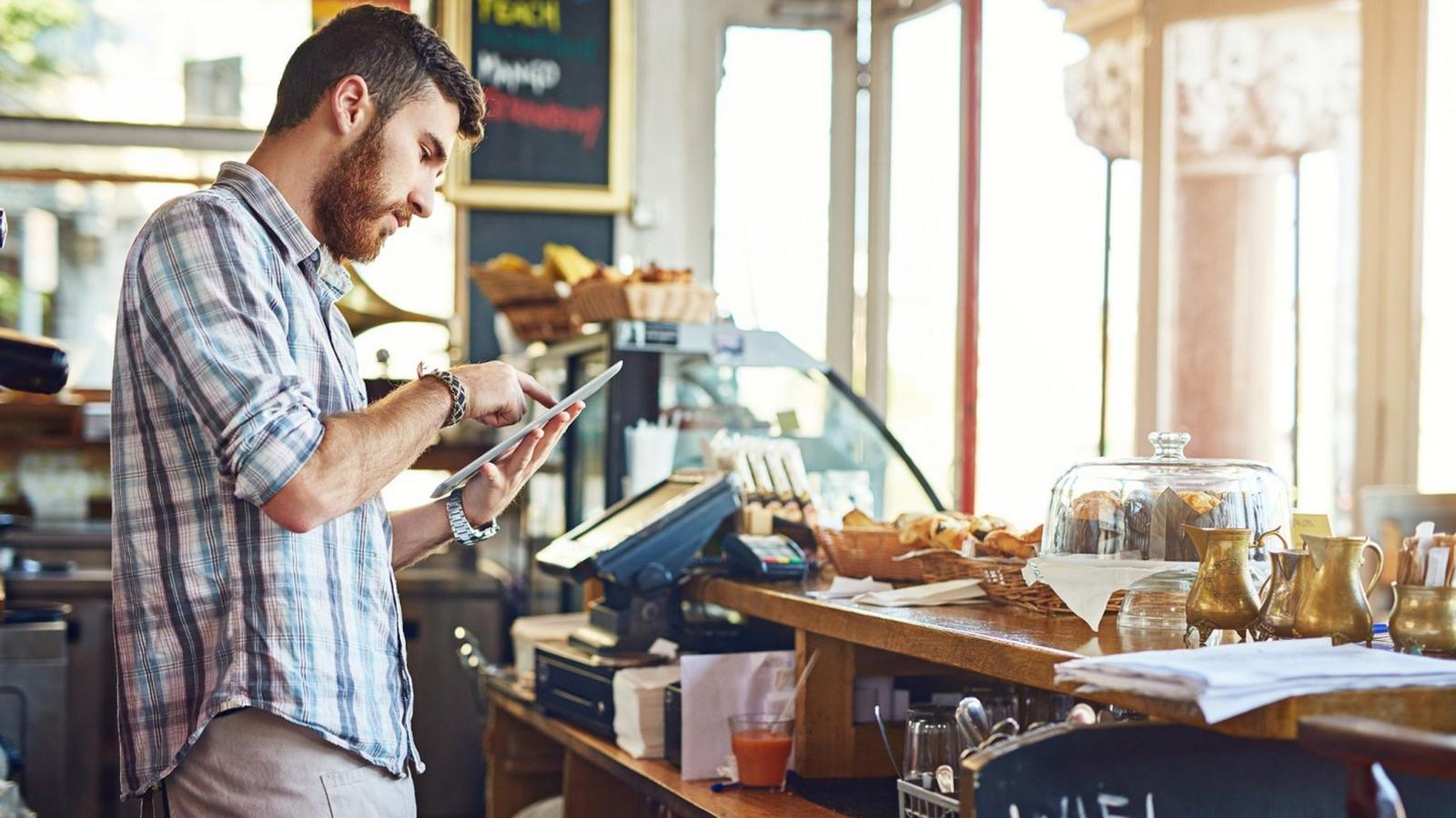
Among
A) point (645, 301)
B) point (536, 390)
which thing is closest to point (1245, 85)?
point (645, 301)

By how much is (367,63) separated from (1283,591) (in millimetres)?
1223

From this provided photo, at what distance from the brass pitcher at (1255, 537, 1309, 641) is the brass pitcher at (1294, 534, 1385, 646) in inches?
0.5

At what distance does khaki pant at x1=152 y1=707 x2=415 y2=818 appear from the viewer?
1683 mm

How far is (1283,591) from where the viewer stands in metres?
1.70

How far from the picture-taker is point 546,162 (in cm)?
561

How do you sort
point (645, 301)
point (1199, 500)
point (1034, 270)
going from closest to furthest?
point (1199, 500)
point (645, 301)
point (1034, 270)

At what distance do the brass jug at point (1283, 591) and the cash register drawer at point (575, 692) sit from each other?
1410 millimetres

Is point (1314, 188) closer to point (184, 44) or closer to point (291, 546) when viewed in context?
point (291, 546)

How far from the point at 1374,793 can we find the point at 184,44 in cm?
513

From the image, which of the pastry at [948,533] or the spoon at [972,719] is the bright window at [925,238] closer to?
the pastry at [948,533]

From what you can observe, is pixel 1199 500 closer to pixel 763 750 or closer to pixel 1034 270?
pixel 763 750

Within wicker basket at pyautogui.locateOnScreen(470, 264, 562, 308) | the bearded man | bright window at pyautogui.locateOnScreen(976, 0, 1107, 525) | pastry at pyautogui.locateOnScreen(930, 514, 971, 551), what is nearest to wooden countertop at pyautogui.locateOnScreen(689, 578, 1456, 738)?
pastry at pyautogui.locateOnScreen(930, 514, 971, 551)

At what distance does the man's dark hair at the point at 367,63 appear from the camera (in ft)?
5.96

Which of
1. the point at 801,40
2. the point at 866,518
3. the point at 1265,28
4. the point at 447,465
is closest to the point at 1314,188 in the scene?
the point at 1265,28
